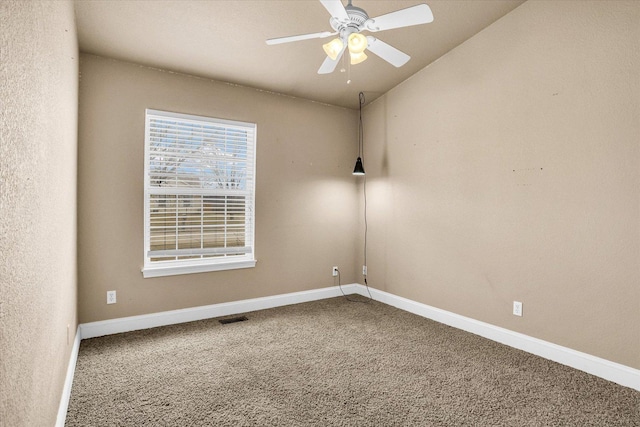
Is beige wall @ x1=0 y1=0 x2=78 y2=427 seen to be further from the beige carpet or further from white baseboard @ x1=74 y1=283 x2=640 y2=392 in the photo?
white baseboard @ x1=74 y1=283 x2=640 y2=392

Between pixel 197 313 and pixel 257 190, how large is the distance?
58.4 inches

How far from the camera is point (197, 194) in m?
3.53

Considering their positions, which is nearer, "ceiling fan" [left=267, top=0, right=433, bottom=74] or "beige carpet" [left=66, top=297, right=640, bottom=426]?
"ceiling fan" [left=267, top=0, right=433, bottom=74]

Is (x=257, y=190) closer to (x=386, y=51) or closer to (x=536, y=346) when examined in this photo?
(x=386, y=51)

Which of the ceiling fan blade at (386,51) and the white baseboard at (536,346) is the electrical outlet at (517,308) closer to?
the white baseboard at (536,346)

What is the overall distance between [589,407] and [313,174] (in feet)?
10.8

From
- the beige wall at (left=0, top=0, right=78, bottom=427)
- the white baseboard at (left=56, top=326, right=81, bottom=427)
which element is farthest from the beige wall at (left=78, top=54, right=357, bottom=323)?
the beige wall at (left=0, top=0, right=78, bottom=427)

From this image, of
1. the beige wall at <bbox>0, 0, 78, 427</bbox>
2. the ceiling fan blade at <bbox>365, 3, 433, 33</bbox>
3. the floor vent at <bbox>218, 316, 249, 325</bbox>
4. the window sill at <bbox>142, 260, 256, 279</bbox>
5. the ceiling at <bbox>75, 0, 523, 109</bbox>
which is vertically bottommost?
the floor vent at <bbox>218, 316, 249, 325</bbox>

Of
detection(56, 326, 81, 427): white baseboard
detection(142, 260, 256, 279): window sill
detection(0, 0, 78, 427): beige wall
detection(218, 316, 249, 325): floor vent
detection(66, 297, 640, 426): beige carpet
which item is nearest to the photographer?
detection(0, 0, 78, 427): beige wall

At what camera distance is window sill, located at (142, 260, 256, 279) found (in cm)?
325

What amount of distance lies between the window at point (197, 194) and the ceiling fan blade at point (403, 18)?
2.17 meters

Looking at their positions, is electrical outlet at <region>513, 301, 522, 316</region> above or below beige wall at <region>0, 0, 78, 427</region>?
below

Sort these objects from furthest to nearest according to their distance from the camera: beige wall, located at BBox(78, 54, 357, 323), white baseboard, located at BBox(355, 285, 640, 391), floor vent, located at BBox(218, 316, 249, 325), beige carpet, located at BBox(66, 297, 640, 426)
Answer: floor vent, located at BBox(218, 316, 249, 325) < beige wall, located at BBox(78, 54, 357, 323) < white baseboard, located at BBox(355, 285, 640, 391) < beige carpet, located at BBox(66, 297, 640, 426)

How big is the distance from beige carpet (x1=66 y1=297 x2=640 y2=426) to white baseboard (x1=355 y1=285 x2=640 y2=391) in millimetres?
74
